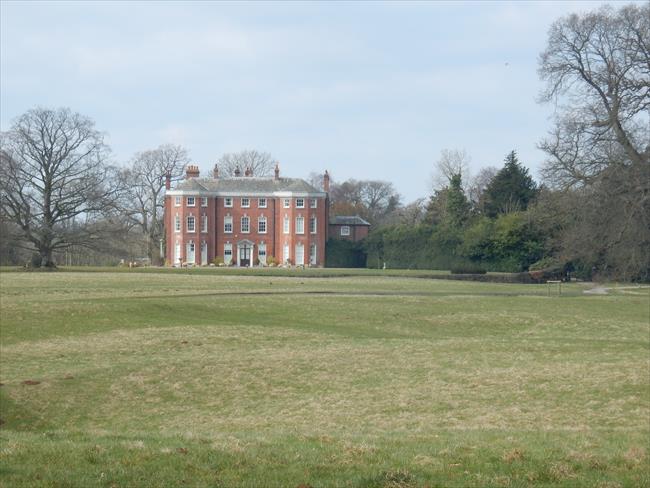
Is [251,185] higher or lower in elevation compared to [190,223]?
higher

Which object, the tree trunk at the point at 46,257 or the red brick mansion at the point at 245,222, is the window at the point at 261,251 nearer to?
the red brick mansion at the point at 245,222

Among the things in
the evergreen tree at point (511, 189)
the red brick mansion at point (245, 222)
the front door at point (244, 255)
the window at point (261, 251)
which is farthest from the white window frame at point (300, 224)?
the evergreen tree at point (511, 189)

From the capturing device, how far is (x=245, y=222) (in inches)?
4040

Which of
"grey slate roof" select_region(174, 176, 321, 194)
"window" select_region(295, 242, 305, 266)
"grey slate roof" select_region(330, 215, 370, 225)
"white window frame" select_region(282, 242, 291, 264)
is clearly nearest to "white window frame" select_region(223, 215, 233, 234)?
"grey slate roof" select_region(174, 176, 321, 194)

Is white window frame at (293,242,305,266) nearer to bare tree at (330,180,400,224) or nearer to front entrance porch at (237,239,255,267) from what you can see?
front entrance porch at (237,239,255,267)

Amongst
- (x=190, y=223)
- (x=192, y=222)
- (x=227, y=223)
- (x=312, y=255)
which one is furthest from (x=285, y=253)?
(x=190, y=223)

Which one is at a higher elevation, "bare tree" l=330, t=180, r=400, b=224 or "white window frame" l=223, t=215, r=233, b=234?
"bare tree" l=330, t=180, r=400, b=224

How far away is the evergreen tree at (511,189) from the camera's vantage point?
300 feet

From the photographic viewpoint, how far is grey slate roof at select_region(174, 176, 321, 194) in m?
102

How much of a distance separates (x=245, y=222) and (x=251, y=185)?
4462 mm

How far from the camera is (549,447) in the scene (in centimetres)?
1066

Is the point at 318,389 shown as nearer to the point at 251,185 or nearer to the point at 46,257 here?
the point at 46,257

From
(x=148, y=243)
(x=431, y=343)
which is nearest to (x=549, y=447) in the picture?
(x=431, y=343)

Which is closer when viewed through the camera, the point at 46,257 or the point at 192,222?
the point at 46,257
